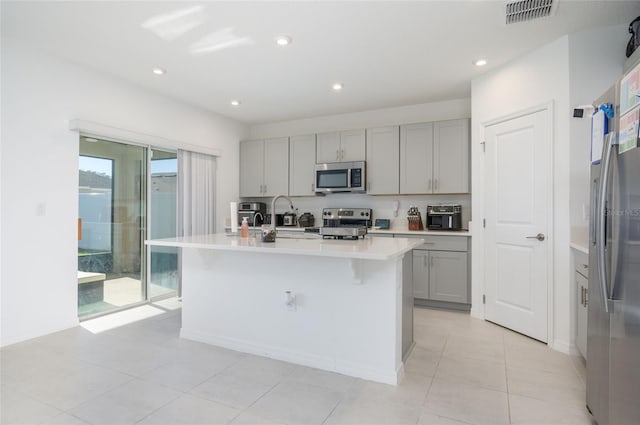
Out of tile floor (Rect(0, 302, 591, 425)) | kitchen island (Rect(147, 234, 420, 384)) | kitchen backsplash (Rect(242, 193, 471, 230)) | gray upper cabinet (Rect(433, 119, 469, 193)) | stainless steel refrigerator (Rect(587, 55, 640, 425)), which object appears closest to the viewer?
stainless steel refrigerator (Rect(587, 55, 640, 425))

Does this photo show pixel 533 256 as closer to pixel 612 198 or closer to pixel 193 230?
pixel 612 198

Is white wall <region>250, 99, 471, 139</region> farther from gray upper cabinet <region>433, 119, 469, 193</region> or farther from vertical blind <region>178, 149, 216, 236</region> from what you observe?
vertical blind <region>178, 149, 216, 236</region>

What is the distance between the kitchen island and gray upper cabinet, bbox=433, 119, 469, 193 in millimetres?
1811

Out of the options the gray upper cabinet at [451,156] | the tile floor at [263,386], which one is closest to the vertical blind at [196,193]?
the tile floor at [263,386]

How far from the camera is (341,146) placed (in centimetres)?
482

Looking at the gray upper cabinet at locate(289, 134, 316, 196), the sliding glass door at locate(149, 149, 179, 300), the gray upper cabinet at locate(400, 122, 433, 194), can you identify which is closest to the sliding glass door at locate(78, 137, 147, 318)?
the sliding glass door at locate(149, 149, 179, 300)

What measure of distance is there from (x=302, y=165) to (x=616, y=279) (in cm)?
404

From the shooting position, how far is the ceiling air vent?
2.38 meters

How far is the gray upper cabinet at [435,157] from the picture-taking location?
408 cm

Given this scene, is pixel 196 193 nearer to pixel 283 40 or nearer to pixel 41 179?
pixel 41 179

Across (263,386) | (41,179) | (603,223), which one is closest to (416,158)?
(603,223)

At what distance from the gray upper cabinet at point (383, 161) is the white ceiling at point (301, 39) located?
0.57 meters

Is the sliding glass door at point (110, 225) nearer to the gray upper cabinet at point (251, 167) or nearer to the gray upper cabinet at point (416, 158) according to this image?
Result: the gray upper cabinet at point (251, 167)

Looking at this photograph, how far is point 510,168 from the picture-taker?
3.26 metres
